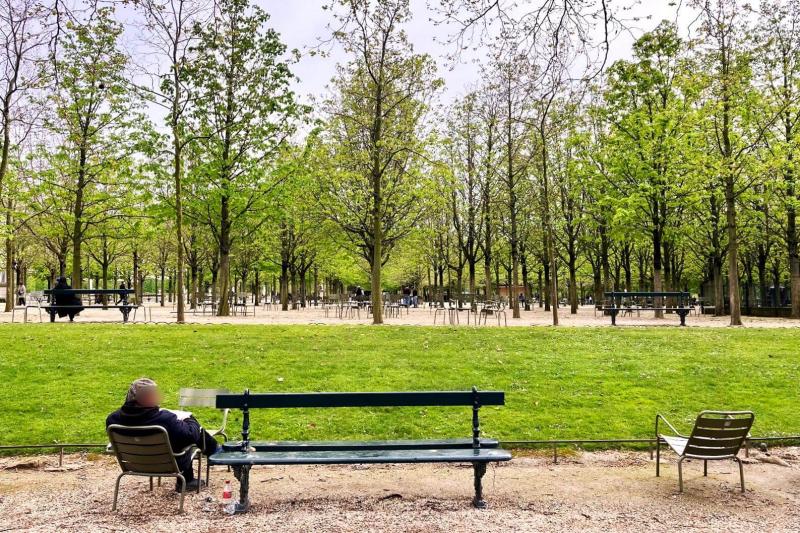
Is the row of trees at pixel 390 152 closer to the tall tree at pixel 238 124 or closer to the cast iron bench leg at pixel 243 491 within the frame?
the tall tree at pixel 238 124

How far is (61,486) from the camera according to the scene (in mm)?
6230

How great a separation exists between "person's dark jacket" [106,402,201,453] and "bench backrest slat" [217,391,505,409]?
1.19 ft

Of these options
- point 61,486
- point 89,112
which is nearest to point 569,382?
point 61,486

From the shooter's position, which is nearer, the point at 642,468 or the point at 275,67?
the point at 642,468

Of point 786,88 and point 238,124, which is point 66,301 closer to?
point 238,124

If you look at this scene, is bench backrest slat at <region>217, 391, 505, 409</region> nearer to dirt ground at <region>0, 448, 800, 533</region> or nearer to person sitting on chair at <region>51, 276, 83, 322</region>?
dirt ground at <region>0, 448, 800, 533</region>

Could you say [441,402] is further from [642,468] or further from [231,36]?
[231,36]

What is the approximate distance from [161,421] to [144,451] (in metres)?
0.29

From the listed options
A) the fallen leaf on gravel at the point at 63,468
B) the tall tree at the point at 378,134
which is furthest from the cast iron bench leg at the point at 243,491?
the tall tree at the point at 378,134

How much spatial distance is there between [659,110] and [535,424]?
21018 mm

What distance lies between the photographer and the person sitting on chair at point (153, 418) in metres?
5.50

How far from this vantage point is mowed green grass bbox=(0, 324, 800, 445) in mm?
8320

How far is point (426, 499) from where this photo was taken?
227 inches

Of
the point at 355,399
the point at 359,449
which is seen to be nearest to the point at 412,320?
the point at 359,449
